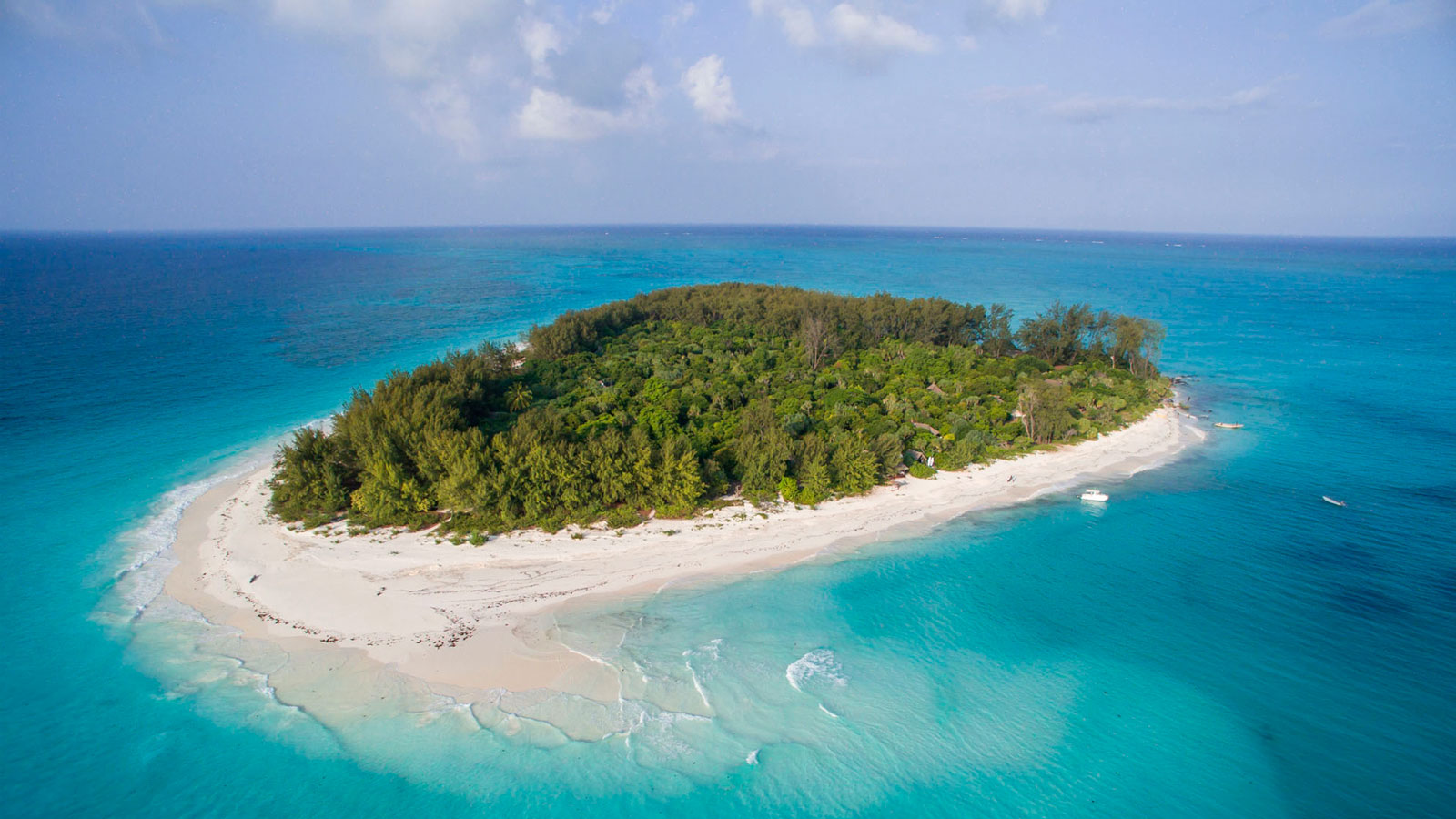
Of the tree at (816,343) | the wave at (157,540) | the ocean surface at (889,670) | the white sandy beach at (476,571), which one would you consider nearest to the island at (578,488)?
the white sandy beach at (476,571)

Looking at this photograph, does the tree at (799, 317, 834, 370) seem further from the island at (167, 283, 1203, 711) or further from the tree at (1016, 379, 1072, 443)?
the tree at (1016, 379, 1072, 443)

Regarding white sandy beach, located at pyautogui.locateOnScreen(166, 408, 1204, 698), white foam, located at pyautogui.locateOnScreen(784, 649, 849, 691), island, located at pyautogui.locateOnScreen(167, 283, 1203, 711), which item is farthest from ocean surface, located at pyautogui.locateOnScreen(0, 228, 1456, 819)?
island, located at pyautogui.locateOnScreen(167, 283, 1203, 711)

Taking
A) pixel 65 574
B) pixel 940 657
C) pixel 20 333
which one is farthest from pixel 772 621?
pixel 20 333

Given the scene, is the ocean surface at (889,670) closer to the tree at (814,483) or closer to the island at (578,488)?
the island at (578,488)

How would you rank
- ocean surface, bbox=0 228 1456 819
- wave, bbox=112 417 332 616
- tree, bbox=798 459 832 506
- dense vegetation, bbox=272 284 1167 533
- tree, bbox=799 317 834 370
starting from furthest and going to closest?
tree, bbox=799 317 834 370 → tree, bbox=798 459 832 506 → dense vegetation, bbox=272 284 1167 533 → wave, bbox=112 417 332 616 → ocean surface, bbox=0 228 1456 819

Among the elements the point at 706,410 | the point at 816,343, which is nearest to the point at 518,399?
the point at 706,410

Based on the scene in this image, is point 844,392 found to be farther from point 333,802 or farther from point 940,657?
point 333,802
